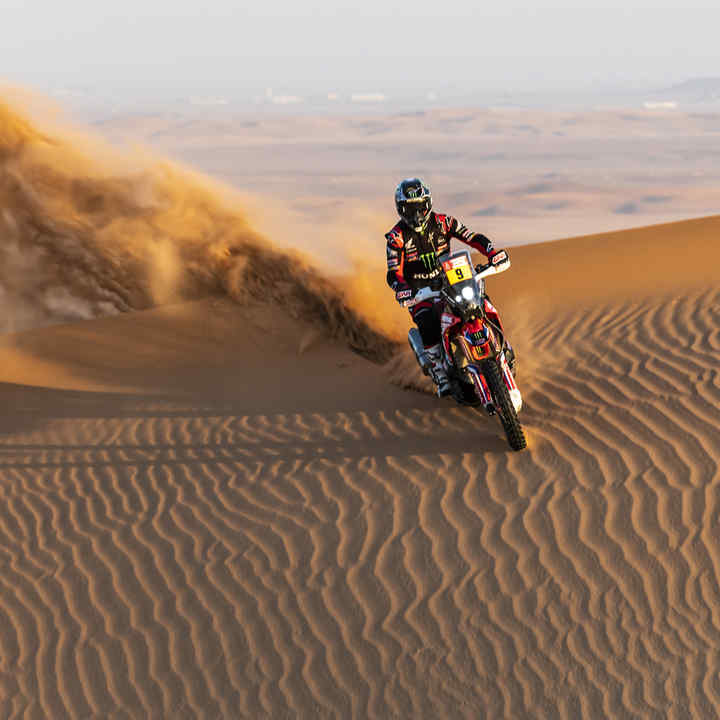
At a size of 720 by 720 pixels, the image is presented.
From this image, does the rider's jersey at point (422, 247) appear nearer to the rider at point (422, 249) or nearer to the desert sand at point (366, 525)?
the rider at point (422, 249)

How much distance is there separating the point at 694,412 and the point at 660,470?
88 centimetres

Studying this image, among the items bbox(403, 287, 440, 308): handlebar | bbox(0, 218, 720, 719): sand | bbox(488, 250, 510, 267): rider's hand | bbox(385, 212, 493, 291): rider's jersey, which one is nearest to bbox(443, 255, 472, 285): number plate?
bbox(403, 287, 440, 308): handlebar

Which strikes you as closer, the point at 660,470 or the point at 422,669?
the point at 422,669

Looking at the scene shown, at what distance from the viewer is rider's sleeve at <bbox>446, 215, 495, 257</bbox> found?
7705 millimetres

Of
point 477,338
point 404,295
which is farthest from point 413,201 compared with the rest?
point 477,338

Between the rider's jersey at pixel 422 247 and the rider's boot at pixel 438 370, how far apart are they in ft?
1.77

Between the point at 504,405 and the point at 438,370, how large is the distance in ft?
3.35

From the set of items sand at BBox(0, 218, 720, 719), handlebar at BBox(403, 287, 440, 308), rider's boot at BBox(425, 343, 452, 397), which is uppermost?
handlebar at BBox(403, 287, 440, 308)

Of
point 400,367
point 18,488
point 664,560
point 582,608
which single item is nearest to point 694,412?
point 664,560

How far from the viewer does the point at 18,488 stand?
806 cm

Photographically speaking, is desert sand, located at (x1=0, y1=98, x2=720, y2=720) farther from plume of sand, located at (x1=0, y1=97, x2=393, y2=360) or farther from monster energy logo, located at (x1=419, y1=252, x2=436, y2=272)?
plume of sand, located at (x1=0, y1=97, x2=393, y2=360)

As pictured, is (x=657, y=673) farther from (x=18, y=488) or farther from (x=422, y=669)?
(x=18, y=488)

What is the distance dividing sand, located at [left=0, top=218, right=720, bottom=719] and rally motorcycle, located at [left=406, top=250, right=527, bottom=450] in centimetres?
37

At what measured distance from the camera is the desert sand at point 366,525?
5004 mm
